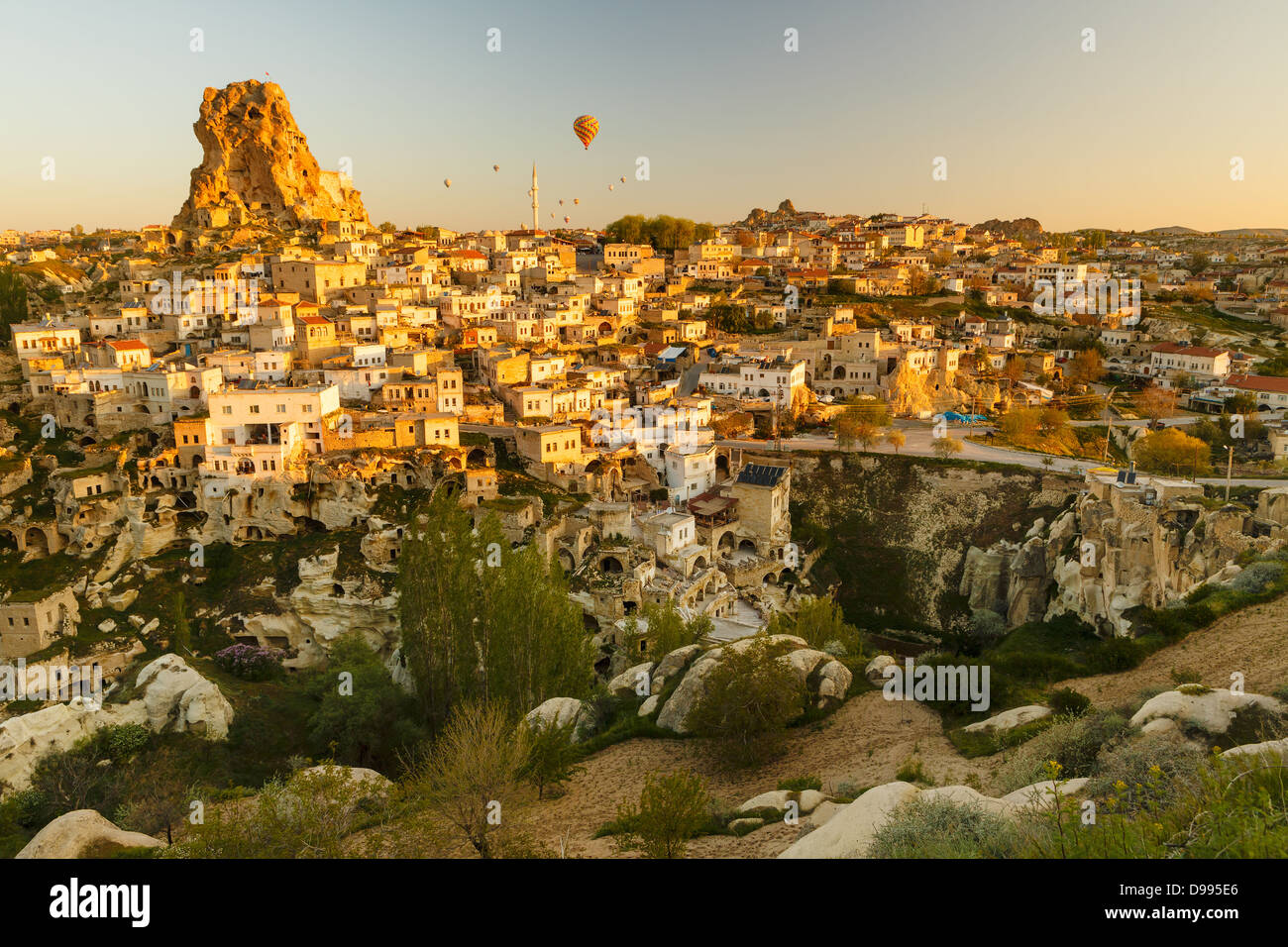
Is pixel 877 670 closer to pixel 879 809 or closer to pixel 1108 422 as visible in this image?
pixel 879 809

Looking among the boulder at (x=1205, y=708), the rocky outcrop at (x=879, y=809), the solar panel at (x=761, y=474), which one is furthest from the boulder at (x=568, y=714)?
the solar panel at (x=761, y=474)

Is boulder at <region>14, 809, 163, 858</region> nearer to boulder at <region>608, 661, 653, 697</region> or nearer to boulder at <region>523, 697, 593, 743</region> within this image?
boulder at <region>523, 697, 593, 743</region>

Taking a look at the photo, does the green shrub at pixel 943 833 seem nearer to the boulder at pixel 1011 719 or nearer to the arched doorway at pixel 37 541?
the boulder at pixel 1011 719

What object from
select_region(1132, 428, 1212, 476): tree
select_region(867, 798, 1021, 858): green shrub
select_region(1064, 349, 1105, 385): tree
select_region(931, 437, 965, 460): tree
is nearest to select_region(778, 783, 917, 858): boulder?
select_region(867, 798, 1021, 858): green shrub

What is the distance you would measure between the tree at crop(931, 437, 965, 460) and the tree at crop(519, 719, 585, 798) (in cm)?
2861

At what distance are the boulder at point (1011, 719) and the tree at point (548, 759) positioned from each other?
6.49 m

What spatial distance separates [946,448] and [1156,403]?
17.8 meters

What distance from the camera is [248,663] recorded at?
952 inches

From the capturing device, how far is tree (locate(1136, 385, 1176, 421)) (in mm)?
44312

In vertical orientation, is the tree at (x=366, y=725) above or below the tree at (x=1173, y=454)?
below

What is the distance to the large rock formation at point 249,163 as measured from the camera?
69625mm

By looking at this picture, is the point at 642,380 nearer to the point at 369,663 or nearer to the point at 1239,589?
the point at 369,663

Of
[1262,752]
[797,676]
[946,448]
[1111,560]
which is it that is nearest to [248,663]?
[797,676]
